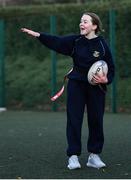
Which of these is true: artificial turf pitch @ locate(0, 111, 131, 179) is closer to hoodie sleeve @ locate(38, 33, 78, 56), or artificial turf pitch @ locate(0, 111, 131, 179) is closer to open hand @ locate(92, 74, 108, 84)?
open hand @ locate(92, 74, 108, 84)

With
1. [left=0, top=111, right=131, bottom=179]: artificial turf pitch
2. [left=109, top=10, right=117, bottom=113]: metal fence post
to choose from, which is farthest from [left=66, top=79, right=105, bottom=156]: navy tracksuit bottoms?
[left=109, top=10, right=117, bottom=113]: metal fence post

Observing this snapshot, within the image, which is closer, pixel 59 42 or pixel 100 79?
pixel 100 79

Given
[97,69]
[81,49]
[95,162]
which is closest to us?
[97,69]

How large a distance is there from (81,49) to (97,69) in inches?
13.8

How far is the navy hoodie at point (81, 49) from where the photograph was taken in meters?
7.71

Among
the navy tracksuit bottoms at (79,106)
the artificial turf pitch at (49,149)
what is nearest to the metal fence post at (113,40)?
the artificial turf pitch at (49,149)

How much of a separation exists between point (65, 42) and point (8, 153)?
6.89 ft

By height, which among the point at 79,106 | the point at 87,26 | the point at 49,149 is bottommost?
the point at 49,149

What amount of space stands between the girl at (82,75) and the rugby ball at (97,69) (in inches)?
2.4

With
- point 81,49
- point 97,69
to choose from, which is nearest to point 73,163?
point 97,69

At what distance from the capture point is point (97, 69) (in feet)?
24.8

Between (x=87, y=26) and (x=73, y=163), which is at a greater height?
(x=87, y=26)

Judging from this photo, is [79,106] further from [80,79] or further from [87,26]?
[87,26]

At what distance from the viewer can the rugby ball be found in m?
7.58
